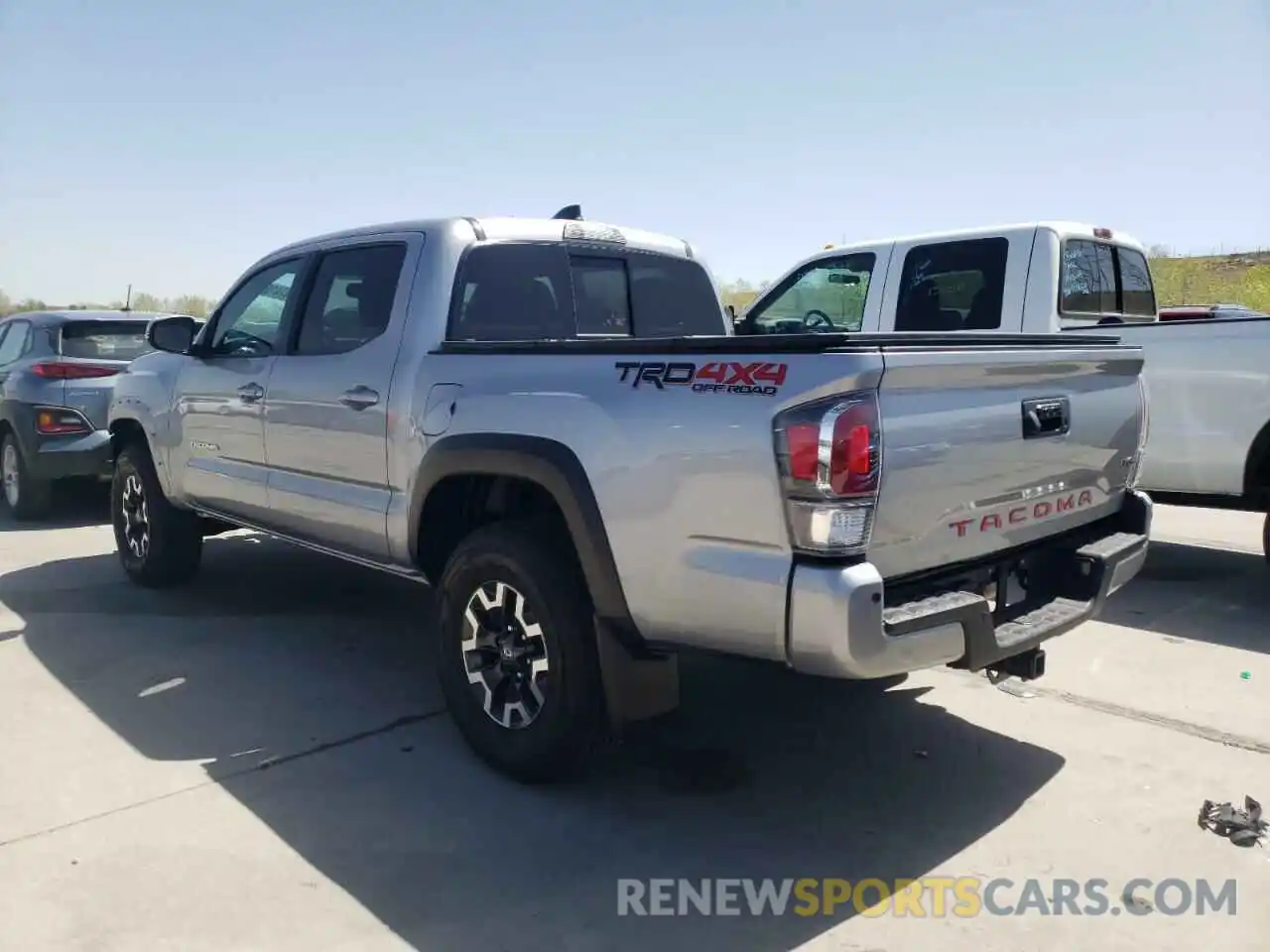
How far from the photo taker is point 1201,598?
6.19 metres

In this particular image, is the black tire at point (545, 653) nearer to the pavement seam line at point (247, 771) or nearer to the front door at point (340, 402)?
the pavement seam line at point (247, 771)

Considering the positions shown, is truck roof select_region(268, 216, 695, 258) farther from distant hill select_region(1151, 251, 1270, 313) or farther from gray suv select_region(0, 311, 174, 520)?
distant hill select_region(1151, 251, 1270, 313)

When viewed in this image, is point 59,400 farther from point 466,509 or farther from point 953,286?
point 953,286

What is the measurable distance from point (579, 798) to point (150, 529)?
377cm

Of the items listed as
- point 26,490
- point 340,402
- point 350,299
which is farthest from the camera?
point 26,490

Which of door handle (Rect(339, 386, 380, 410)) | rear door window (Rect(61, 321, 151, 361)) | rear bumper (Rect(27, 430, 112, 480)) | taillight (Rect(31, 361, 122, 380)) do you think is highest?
rear door window (Rect(61, 321, 151, 361))

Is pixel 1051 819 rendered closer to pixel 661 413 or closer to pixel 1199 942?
pixel 1199 942

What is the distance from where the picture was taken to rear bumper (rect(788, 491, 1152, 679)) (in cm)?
273

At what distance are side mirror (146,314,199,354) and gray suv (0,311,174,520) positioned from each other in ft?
10.4

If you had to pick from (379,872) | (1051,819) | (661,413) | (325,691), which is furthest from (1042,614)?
(325,691)

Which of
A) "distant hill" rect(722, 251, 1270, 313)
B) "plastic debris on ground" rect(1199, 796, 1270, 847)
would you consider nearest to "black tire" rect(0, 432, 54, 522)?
"plastic debris on ground" rect(1199, 796, 1270, 847)

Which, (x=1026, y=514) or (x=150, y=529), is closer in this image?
(x=1026, y=514)

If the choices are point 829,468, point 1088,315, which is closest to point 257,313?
point 829,468

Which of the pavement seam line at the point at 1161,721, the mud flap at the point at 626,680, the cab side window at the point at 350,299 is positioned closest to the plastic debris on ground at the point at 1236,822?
the pavement seam line at the point at 1161,721
